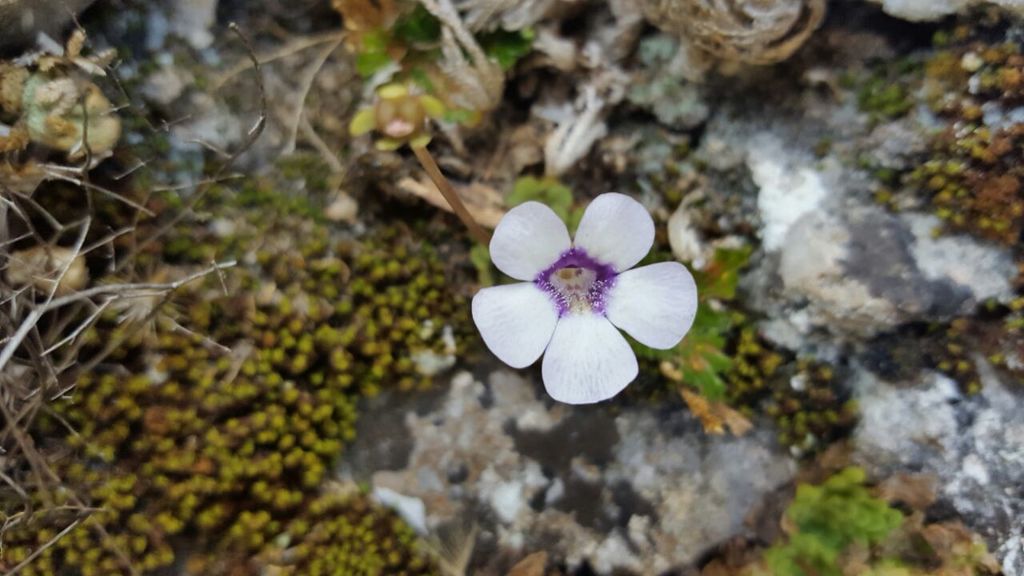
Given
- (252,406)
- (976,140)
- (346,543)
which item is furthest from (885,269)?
(252,406)

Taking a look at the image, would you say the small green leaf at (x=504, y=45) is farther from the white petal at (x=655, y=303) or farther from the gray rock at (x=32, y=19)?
the gray rock at (x=32, y=19)

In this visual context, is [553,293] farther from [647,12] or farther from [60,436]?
[60,436]

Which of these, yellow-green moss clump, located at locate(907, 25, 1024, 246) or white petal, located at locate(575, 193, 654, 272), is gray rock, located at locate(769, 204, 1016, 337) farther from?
white petal, located at locate(575, 193, 654, 272)

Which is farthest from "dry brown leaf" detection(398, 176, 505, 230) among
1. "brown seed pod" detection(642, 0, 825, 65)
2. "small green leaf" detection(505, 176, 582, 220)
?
"brown seed pod" detection(642, 0, 825, 65)

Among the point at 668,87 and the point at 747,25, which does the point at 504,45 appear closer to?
the point at 668,87

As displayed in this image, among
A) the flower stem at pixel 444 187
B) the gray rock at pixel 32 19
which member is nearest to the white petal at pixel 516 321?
the flower stem at pixel 444 187

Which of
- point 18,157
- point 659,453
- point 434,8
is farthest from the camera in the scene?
point 659,453

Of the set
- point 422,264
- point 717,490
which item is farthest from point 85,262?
point 717,490
